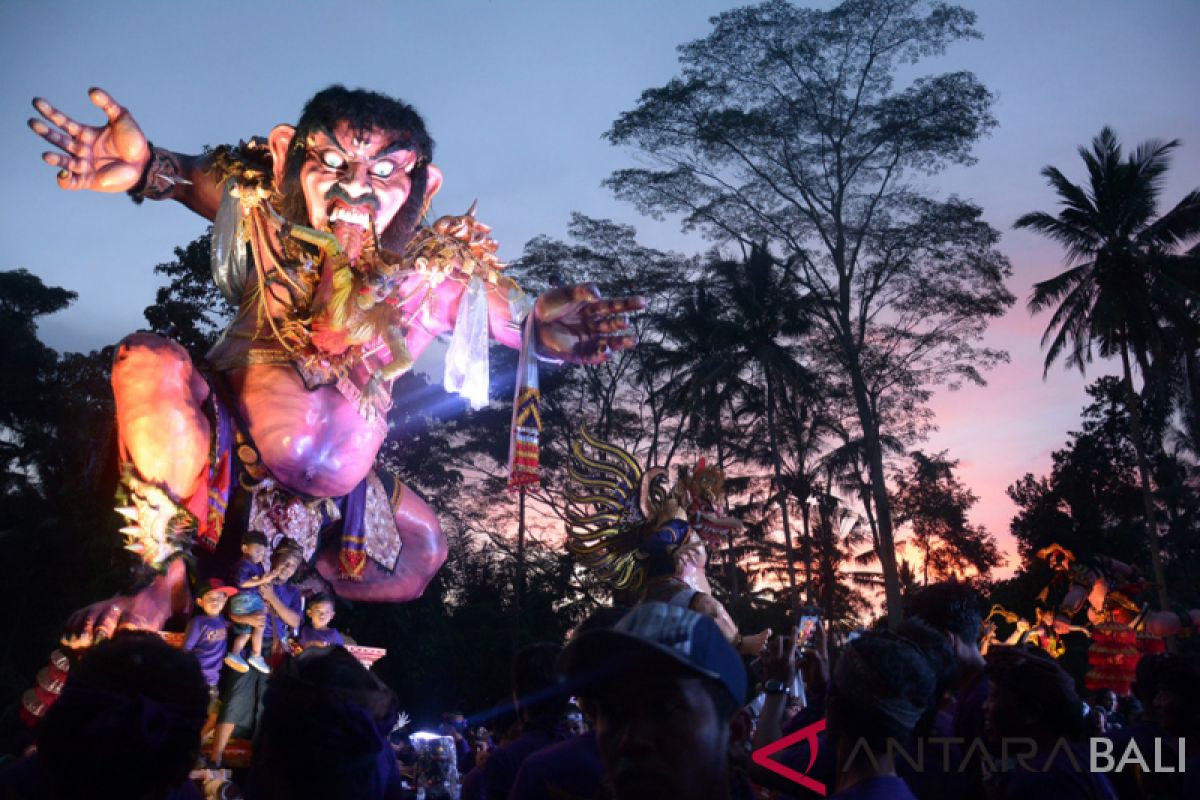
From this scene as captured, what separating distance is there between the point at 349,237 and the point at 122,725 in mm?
4810

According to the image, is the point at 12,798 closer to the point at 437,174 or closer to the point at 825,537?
the point at 437,174

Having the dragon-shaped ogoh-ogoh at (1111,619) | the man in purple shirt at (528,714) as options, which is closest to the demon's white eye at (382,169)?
the man in purple shirt at (528,714)

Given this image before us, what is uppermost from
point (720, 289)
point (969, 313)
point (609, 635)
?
point (720, 289)

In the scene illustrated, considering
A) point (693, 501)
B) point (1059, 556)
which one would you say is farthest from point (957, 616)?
point (1059, 556)

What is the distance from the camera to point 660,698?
2012 millimetres

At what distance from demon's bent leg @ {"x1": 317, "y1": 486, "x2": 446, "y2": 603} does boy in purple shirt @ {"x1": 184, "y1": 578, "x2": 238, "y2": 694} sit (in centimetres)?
122

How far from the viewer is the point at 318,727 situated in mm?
2119

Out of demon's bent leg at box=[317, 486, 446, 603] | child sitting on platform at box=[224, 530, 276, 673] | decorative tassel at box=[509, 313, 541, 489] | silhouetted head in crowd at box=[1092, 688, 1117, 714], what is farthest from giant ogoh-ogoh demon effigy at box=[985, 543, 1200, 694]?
child sitting on platform at box=[224, 530, 276, 673]

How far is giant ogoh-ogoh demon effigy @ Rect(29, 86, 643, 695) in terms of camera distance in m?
5.69

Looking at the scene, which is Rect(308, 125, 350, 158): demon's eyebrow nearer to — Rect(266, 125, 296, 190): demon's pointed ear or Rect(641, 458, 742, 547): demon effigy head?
Rect(266, 125, 296, 190): demon's pointed ear

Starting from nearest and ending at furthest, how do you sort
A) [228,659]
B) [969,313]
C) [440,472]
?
[228,659] < [969,313] < [440,472]

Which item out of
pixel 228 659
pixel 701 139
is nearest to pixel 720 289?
pixel 701 139

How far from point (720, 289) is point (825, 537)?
12124mm

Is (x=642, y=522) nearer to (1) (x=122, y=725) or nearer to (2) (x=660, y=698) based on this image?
(2) (x=660, y=698)
